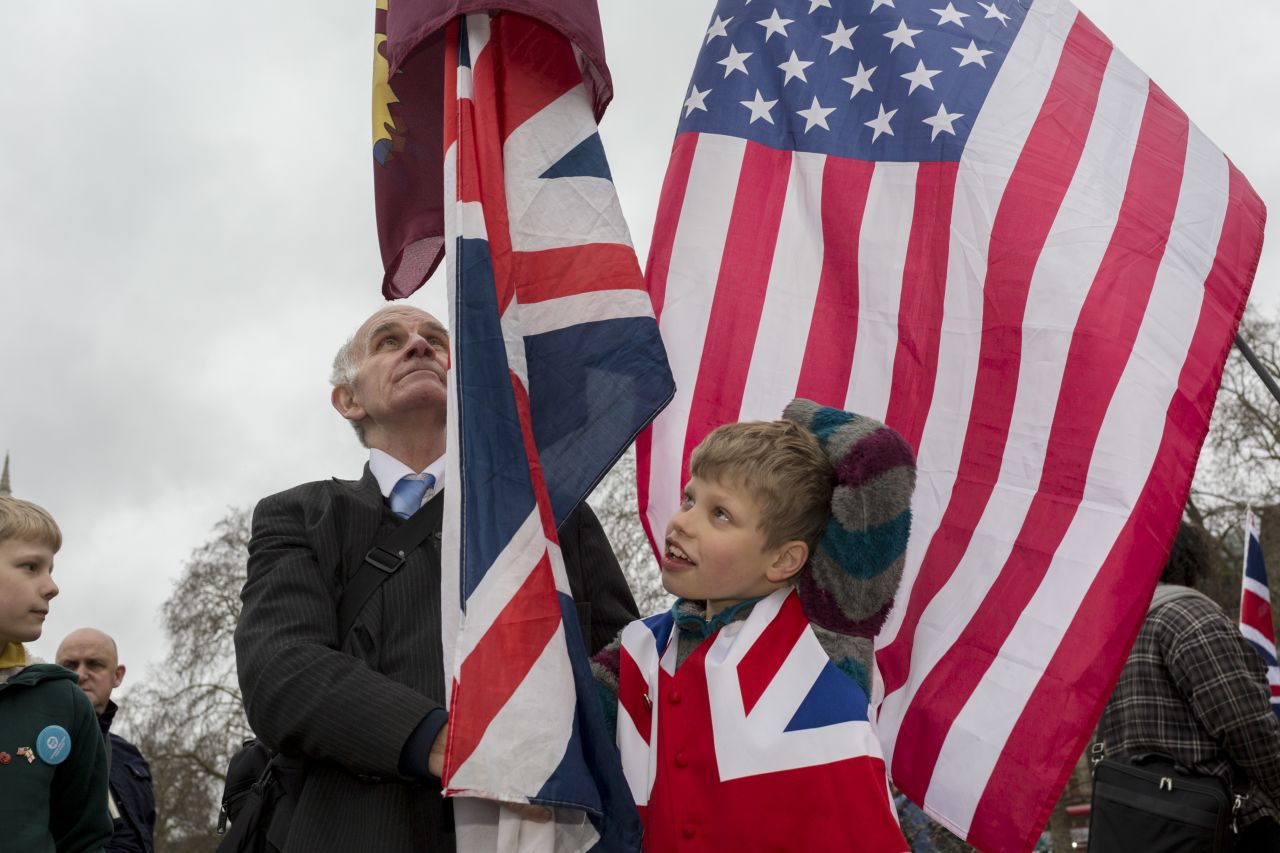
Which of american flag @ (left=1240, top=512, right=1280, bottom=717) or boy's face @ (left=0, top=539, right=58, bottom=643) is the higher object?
boy's face @ (left=0, top=539, right=58, bottom=643)

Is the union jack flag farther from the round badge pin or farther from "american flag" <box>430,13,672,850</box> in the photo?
the round badge pin

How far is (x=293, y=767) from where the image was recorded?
261cm

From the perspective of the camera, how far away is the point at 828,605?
263cm

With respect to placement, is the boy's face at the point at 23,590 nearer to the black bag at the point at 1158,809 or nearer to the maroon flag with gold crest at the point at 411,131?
the maroon flag with gold crest at the point at 411,131

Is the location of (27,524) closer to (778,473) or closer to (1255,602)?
(778,473)

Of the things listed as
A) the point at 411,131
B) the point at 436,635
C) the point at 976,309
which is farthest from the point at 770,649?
the point at 411,131

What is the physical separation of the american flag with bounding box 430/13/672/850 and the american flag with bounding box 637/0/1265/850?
2.68ft

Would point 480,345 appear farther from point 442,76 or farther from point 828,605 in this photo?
point 442,76

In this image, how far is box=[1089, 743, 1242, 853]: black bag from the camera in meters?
4.11

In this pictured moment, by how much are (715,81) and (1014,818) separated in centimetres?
221

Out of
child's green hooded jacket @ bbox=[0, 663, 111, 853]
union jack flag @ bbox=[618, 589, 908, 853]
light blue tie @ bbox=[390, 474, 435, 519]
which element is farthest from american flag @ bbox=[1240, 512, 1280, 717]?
child's green hooded jacket @ bbox=[0, 663, 111, 853]

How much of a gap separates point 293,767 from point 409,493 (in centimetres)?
67

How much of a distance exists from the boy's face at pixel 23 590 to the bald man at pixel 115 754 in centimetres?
219

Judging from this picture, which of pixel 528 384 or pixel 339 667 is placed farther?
pixel 528 384
